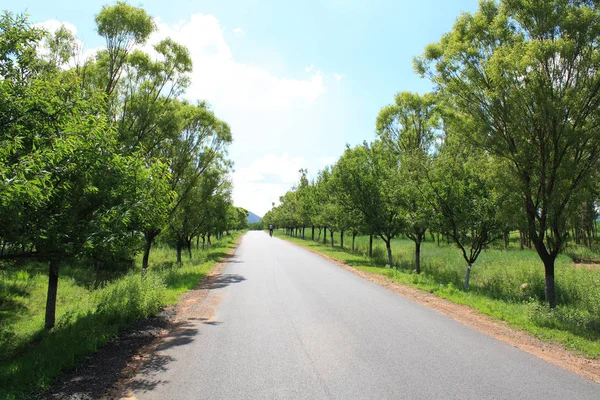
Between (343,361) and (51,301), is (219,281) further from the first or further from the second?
(343,361)

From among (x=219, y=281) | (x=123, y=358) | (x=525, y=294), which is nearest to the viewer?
(x=123, y=358)

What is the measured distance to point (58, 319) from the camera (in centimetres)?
910

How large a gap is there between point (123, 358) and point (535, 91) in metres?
11.1

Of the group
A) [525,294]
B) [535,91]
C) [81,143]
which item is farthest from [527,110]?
[81,143]

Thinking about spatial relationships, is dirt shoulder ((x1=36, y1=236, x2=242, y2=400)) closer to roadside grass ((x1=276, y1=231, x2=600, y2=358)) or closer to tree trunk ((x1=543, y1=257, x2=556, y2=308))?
roadside grass ((x1=276, y1=231, x2=600, y2=358))

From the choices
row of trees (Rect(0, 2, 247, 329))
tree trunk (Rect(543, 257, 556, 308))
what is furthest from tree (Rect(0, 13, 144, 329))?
tree trunk (Rect(543, 257, 556, 308))

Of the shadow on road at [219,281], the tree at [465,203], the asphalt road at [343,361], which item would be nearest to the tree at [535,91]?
the tree at [465,203]

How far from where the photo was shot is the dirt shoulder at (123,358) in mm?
4574

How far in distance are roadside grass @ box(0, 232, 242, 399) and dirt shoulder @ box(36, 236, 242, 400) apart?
23 centimetres

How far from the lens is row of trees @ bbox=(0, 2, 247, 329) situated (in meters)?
5.08

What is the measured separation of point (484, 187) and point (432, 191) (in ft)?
6.52

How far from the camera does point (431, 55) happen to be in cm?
1098

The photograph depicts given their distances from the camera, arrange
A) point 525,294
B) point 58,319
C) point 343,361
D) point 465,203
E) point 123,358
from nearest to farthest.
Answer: point 343,361
point 123,358
point 58,319
point 525,294
point 465,203

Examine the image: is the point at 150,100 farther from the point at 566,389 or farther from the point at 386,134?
the point at 386,134
